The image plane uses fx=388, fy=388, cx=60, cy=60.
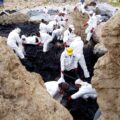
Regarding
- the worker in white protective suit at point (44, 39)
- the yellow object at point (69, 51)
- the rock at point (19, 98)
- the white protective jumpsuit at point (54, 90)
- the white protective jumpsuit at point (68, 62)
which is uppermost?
the rock at point (19, 98)

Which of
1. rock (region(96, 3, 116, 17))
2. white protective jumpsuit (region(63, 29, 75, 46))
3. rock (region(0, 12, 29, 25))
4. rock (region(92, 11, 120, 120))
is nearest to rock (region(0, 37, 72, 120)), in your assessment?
rock (region(92, 11, 120, 120))

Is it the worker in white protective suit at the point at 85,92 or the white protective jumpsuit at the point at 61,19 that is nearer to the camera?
the worker in white protective suit at the point at 85,92

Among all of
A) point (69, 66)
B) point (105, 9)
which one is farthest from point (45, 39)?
point (105, 9)

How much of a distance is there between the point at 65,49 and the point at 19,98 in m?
8.39

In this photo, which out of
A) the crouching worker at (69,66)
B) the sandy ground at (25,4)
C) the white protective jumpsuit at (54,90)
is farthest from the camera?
the sandy ground at (25,4)

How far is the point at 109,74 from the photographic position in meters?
5.38

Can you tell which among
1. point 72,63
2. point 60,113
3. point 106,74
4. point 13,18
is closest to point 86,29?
point 72,63

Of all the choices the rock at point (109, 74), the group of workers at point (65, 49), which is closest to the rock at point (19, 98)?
the rock at point (109, 74)

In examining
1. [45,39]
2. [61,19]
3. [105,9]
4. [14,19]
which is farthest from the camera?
[105,9]

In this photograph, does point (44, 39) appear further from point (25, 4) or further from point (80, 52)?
point (25, 4)

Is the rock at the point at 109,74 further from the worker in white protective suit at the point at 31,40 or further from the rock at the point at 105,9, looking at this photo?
the rock at the point at 105,9

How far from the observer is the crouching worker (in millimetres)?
11623

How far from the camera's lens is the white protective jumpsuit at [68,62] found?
11.7m

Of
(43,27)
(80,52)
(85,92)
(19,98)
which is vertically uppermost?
(19,98)
